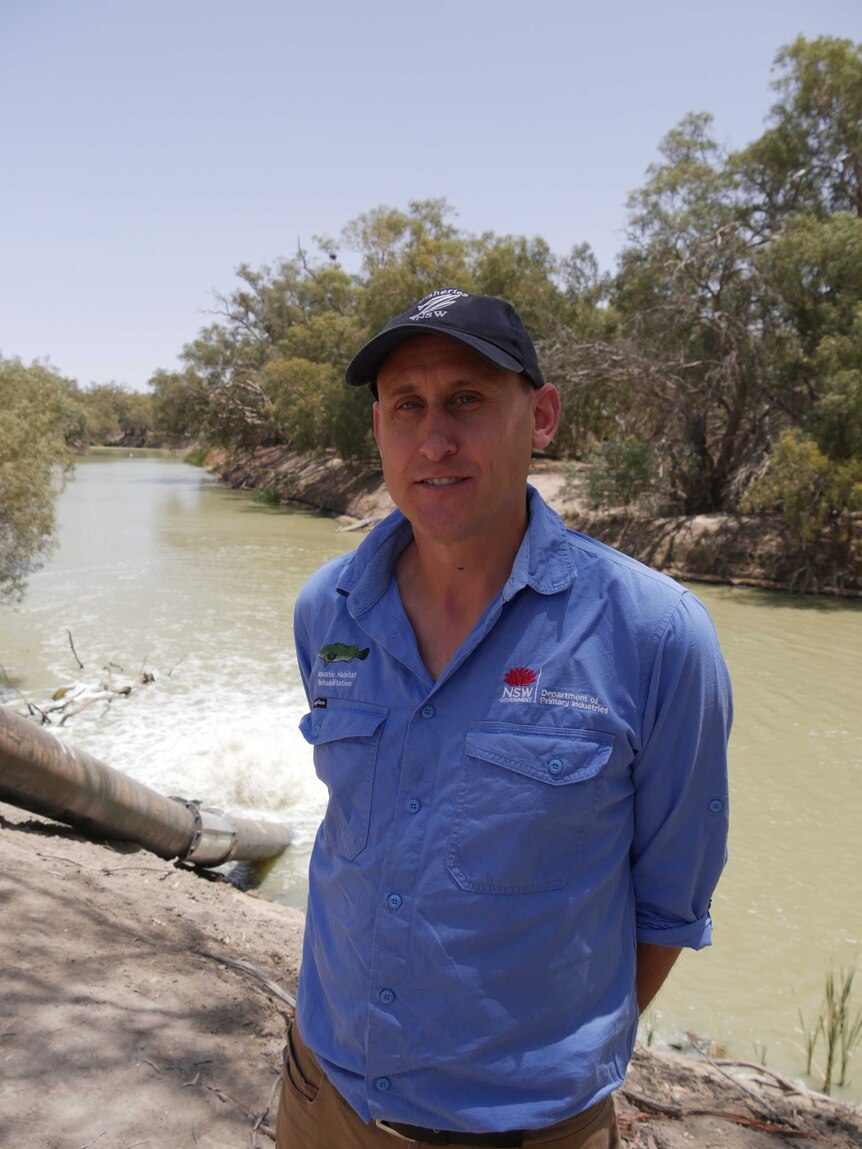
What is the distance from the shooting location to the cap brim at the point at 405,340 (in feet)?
5.19

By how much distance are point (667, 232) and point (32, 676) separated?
56.6 feet

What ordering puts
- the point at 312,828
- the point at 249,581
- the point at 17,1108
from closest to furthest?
1. the point at 17,1108
2. the point at 312,828
3. the point at 249,581

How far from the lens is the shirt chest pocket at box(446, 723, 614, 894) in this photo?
57.6 inches

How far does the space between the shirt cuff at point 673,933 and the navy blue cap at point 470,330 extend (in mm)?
1052

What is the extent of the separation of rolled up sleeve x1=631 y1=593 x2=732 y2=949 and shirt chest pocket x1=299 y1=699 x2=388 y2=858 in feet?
1.54

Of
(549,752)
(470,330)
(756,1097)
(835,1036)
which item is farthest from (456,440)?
(835,1036)

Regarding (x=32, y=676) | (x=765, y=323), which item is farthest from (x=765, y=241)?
(x=32, y=676)

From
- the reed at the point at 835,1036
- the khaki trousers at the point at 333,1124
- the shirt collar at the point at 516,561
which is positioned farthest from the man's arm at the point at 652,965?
the reed at the point at 835,1036

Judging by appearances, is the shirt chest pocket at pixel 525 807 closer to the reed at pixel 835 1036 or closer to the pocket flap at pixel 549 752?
the pocket flap at pixel 549 752

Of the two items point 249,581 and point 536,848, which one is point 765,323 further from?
point 536,848

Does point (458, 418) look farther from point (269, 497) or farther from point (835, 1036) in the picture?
point (269, 497)

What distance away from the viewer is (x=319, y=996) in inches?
67.5

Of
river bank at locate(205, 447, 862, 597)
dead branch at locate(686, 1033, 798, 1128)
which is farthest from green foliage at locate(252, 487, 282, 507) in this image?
dead branch at locate(686, 1033, 798, 1128)

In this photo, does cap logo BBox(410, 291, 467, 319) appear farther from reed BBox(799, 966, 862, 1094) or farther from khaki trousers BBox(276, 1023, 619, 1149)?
reed BBox(799, 966, 862, 1094)
